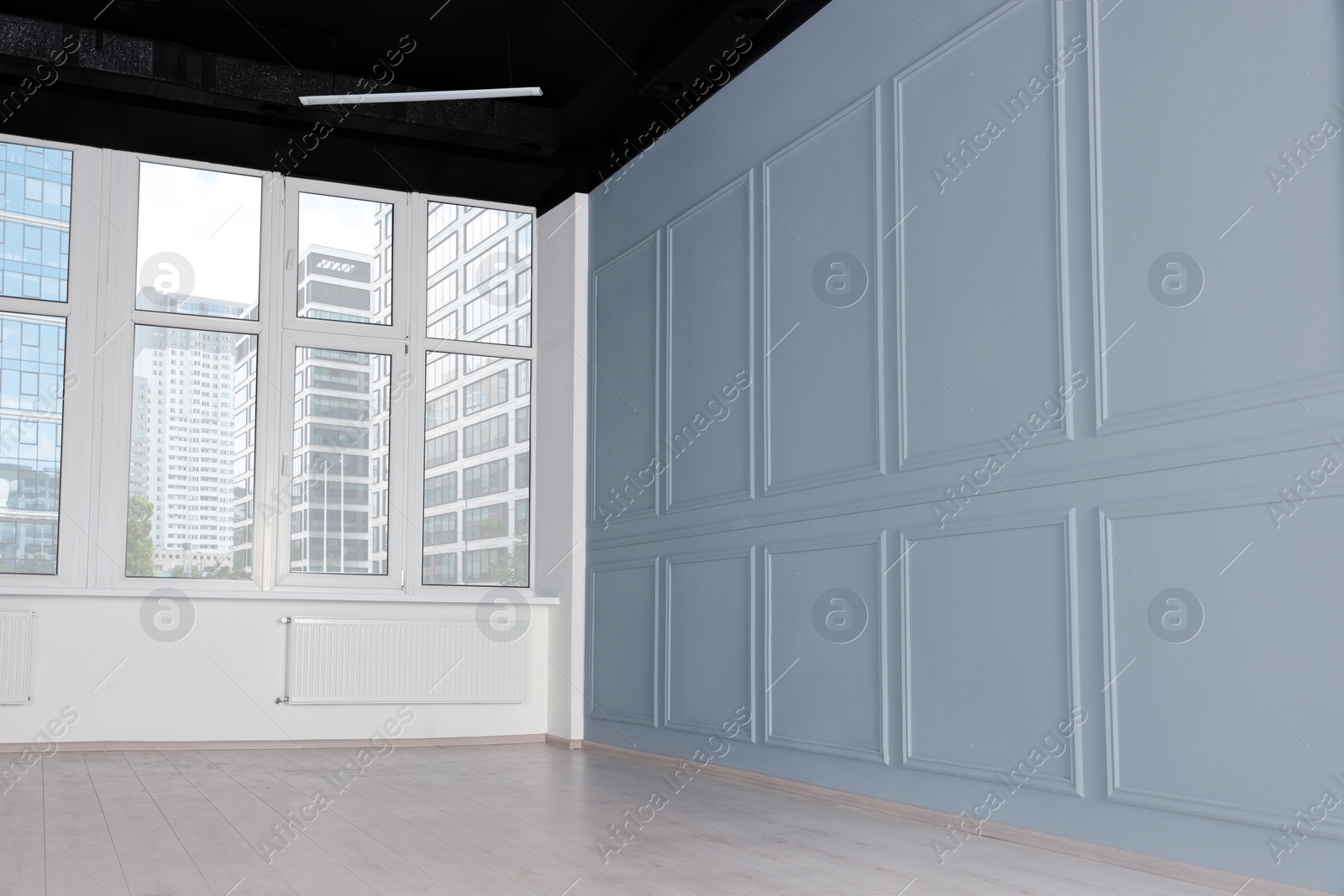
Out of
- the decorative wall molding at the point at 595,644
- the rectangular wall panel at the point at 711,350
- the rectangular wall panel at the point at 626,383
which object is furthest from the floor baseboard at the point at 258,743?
the rectangular wall panel at the point at 711,350

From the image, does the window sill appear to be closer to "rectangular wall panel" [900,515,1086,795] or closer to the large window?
the large window

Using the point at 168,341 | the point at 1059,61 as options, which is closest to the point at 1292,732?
the point at 1059,61

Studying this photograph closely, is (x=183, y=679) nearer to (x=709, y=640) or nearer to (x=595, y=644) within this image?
(x=595, y=644)

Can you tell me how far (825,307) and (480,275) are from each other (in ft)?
10.5

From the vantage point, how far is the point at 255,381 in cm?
673

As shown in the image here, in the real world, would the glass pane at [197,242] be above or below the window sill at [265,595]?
above

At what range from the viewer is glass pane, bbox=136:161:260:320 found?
6.61 meters

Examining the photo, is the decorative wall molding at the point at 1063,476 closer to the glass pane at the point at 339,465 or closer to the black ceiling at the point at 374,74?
the black ceiling at the point at 374,74

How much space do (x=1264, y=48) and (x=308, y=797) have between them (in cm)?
394

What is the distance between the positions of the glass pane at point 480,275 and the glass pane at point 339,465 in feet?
1.91

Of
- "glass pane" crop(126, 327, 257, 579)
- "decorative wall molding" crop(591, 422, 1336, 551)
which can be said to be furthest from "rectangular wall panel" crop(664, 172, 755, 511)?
"glass pane" crop(126, 327, 257, 579)

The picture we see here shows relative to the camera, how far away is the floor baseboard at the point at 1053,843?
2.88m

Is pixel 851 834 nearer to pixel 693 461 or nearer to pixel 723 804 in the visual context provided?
pixel 723 804

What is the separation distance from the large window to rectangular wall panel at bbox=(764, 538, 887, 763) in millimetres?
2655
